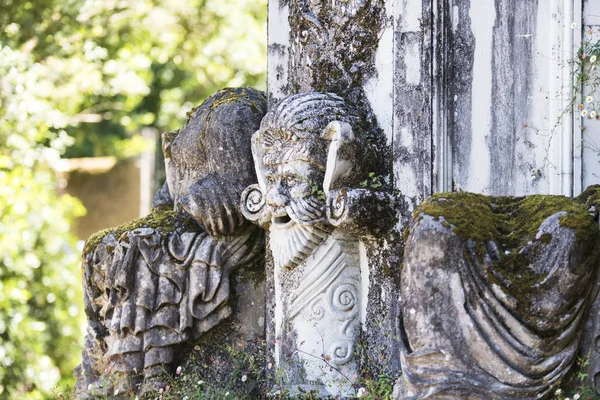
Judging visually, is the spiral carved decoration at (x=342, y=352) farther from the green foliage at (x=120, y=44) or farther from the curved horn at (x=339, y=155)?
Result: the green foliage at (x=120, y=44)

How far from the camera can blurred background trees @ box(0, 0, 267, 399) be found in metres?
12.1

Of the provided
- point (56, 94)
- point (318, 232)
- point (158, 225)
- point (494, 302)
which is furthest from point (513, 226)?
point (56, 94)

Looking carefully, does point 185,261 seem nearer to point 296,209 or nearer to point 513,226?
point 296,209

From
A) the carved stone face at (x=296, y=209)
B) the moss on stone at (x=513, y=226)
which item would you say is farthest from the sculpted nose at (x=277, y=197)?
the moss on stone at (x=513, y=226)

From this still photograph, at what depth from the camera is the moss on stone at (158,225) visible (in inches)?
270

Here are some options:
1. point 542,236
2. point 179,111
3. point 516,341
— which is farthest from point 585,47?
point 179,111

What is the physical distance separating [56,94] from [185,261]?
7386 millimetres

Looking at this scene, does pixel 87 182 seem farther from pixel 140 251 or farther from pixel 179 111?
pixel 140 251

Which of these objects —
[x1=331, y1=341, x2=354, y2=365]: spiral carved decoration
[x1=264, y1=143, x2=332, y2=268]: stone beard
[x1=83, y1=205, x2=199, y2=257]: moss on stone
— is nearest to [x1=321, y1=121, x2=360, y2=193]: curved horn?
[x1=264, y1=143, x2=332, y2=268]: stone beard

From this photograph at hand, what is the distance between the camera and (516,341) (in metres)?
4.90

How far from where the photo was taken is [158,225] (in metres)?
6.90

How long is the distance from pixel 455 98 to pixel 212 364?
1981mm

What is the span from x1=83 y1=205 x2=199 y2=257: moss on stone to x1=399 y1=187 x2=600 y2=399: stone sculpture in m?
2.04

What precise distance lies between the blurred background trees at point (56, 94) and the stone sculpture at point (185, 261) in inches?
211
